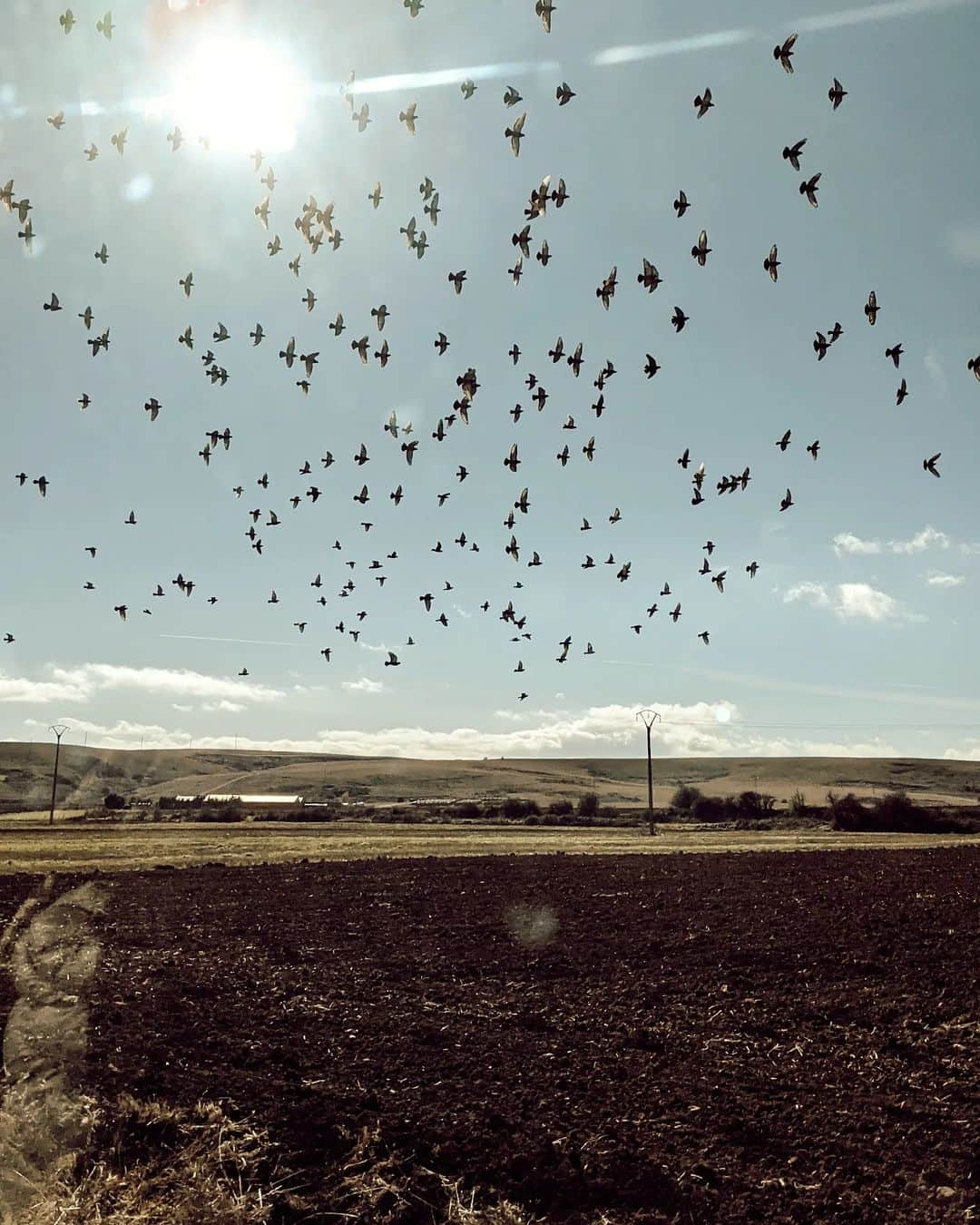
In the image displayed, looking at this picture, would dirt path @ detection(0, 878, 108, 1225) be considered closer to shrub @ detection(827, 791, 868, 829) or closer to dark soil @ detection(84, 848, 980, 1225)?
dark soil @ detection(84, 848, 980, 1225)

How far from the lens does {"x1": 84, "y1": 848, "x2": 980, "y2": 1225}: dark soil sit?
8.71 meters

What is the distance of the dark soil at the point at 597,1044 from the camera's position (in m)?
8.71

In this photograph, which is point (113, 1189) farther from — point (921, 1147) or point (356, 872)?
point (356, 872)

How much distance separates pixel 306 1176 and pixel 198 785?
622ft

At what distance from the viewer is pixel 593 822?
294ft

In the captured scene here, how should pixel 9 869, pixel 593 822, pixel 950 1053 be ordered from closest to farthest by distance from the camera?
Answer: pixel 950 1053, pixel 9 869, pixel 593 822

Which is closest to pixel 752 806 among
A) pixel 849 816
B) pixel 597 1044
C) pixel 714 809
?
pixel 714 809

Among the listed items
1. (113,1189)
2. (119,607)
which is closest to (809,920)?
(113,1189)

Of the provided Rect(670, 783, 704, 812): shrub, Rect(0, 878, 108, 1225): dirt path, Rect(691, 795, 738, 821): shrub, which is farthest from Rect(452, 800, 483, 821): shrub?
Rect(0, 878, 108, 1225): dirt path

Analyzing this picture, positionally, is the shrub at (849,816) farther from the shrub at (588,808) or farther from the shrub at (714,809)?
the shrub at (588,808)

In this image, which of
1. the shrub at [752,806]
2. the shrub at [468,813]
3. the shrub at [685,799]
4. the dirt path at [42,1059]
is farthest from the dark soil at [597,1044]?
Result: the shrub at [685,799]

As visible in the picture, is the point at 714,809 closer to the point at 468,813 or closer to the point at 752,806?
the point at 752,806

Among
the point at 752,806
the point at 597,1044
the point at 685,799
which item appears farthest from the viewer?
the point at 685,799

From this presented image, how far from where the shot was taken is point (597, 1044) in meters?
12.1
